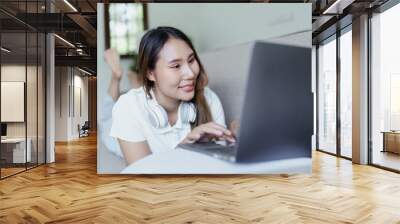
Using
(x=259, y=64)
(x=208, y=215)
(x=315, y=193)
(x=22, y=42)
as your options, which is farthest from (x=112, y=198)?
(x=22, y=42)

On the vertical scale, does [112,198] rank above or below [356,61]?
below

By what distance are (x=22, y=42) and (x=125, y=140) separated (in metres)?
2.71

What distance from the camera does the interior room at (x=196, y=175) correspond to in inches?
169

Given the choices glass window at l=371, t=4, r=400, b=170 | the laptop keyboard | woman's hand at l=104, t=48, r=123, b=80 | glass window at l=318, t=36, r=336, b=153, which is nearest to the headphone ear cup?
the laptop keyboard

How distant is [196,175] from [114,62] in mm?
2355

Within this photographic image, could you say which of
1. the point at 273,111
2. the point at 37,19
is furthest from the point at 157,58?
the point at 37,19

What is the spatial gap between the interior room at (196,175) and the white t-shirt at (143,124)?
9.0 inches

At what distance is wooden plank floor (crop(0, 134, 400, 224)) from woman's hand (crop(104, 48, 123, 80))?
5.61 feet

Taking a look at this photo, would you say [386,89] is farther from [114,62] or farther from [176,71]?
[114,62]

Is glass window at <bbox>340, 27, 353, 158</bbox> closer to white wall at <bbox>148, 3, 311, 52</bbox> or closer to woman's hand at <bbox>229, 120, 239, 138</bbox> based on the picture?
white wall at <bbox>148, 3, 311, 52</bbox>

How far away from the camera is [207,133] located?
6.25 m

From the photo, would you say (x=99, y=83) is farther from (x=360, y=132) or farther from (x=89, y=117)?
(x=89, y=117)

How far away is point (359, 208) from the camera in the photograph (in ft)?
14.1

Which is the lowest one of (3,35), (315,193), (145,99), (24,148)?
(315,193)
